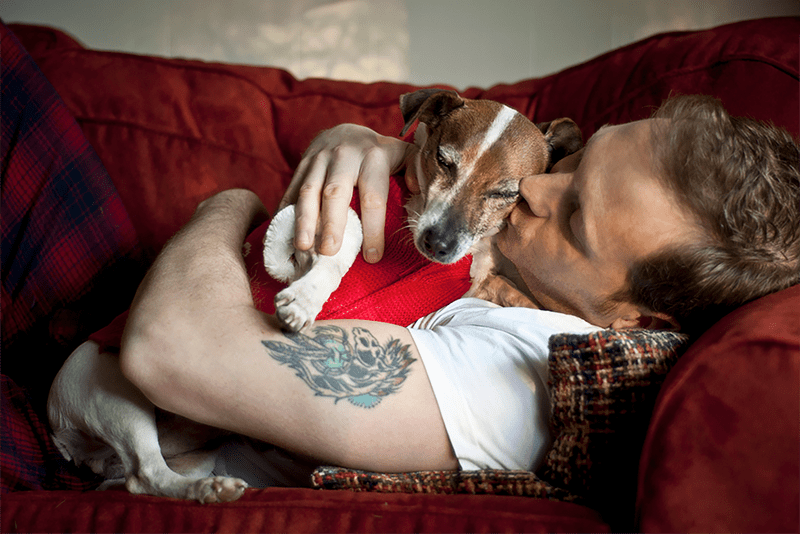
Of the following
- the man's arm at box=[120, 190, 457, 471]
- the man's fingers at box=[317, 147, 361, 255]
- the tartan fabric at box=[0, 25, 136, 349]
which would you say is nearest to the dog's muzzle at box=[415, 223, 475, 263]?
the man's fingers at box=[317, 147, 361, 255]

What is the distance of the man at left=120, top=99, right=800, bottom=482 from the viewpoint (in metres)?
0.87

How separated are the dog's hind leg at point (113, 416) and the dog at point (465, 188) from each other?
429 millimetres

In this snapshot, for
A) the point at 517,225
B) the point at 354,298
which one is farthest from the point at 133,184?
the point at 517,225

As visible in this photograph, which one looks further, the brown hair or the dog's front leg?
the dog's front leg


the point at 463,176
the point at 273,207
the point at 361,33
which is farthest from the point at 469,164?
the point at 361,33

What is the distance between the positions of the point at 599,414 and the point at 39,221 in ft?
4.93

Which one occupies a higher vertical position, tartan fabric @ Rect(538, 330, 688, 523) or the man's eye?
the man's eye

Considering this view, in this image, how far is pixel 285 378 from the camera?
0.87 metres

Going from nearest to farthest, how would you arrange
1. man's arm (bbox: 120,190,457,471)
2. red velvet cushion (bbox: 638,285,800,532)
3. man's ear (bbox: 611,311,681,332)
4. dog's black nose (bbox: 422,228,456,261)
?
1. red velvet cushion (bbox: 638,285,800,532)
2. man's arm (bbox: 120,190,457,471)
3. man's ear (bbox: 611,311,681,332)
4. dog's black nose (bbox: 422,228,456,261)

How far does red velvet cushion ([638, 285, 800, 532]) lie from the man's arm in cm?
38

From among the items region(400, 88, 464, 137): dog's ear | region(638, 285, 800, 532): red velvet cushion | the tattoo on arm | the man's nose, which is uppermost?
region(400, 88, 464, 137): dog's ear

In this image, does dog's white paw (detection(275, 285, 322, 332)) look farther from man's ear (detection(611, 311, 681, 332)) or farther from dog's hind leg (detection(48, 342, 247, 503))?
man's ear (detection(611, 311, 681, 332))

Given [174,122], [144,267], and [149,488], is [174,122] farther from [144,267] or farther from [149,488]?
[149,488]

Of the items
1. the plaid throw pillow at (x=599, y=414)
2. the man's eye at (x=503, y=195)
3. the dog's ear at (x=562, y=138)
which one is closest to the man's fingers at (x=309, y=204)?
the man's eye at (x=503, y=195)
